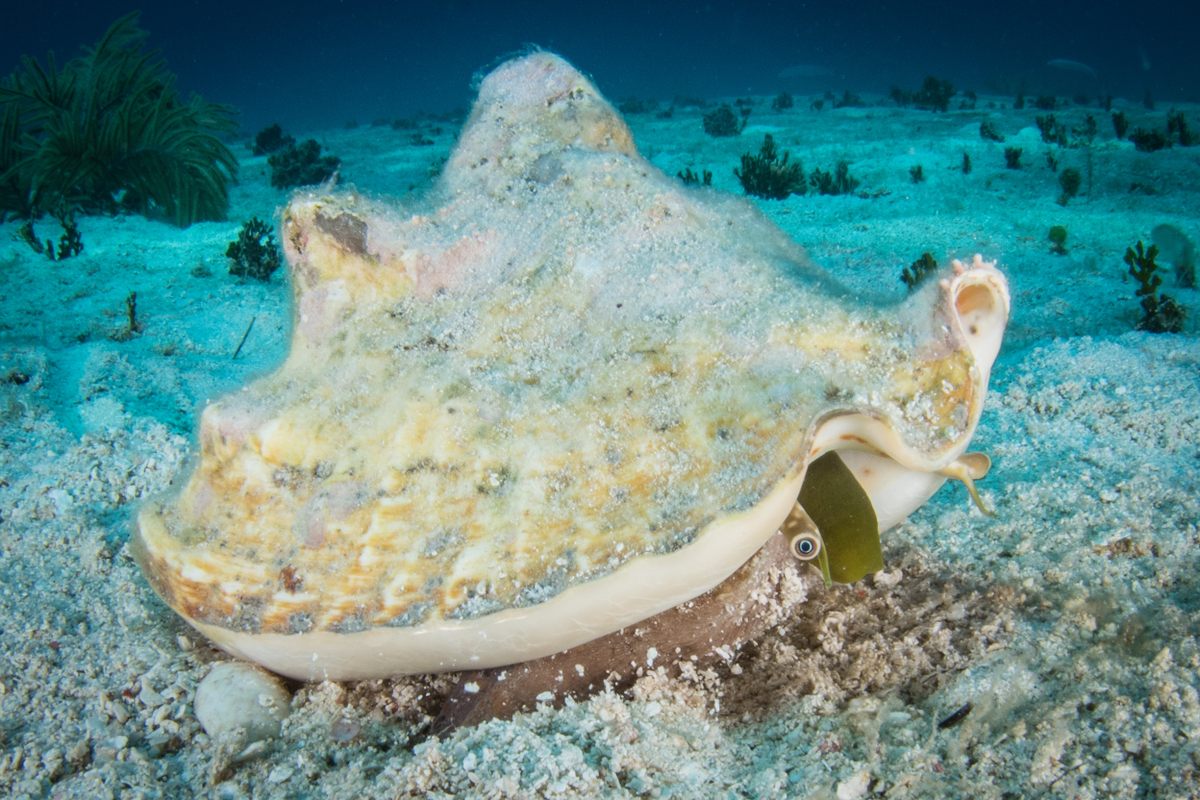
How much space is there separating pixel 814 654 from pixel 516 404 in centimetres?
130

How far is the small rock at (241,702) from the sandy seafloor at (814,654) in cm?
7

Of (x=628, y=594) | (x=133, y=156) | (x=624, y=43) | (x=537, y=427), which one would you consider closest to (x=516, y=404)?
(x=537, y=427)

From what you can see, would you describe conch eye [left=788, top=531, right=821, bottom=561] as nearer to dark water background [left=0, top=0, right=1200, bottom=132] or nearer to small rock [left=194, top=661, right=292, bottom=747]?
small rock [left=194, top=661, right=292, bottom=747]

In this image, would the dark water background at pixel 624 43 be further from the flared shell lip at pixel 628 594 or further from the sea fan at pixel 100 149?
the flared shell lip at pixel 628 594

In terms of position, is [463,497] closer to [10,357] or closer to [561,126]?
[561,126]

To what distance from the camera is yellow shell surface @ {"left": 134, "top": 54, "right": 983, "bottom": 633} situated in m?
1.75

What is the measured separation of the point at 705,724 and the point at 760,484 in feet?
2.82

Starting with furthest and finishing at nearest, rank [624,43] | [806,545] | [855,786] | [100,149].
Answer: [624,43] < [100,149] < [806,545] < [855,786]

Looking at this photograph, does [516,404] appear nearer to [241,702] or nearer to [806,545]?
[806,545]

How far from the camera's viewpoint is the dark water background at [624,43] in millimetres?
45938

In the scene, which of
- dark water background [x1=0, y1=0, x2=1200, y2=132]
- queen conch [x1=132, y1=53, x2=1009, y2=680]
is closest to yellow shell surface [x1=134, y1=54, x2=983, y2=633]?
queen conch [x1=132, y1=53, x2=1009, y2=680]

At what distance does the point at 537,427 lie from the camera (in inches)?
70.8

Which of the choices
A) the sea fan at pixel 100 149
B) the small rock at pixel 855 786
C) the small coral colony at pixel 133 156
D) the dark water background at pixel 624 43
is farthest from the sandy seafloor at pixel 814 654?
the dark water background at pixel 624 43

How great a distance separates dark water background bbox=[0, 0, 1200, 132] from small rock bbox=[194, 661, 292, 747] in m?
30.5
